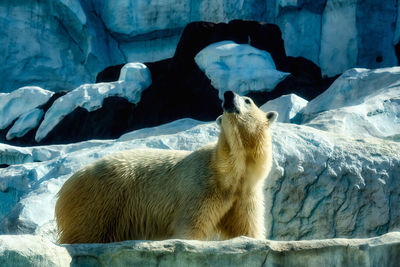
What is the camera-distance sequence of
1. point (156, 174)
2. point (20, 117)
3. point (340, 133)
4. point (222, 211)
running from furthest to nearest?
point (20, 117)
point (340, 133)
point (156, 174)
point (222, 211)

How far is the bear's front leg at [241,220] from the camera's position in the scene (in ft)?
13.3

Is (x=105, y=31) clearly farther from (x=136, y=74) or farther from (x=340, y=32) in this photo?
(x=340, y=32)

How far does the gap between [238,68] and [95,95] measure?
287 centimetres

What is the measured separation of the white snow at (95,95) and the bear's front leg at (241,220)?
28.4 ft

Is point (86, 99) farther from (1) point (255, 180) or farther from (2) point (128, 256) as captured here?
(2) point (128, 256)

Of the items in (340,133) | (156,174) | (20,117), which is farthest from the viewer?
(20,117)

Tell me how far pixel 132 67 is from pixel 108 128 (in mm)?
1347

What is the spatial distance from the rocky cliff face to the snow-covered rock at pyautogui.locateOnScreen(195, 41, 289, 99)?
2595mm

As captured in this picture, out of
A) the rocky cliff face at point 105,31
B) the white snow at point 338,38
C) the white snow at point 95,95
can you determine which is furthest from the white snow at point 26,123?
A: the white snow at point 338,38

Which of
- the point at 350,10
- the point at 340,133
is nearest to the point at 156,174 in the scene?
the point at 340,133

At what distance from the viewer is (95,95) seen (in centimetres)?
1246

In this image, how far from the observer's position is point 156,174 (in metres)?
4.34

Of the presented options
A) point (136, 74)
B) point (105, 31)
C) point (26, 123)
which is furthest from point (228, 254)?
point (105, 31)

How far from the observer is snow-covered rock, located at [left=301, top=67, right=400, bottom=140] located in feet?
21.3
